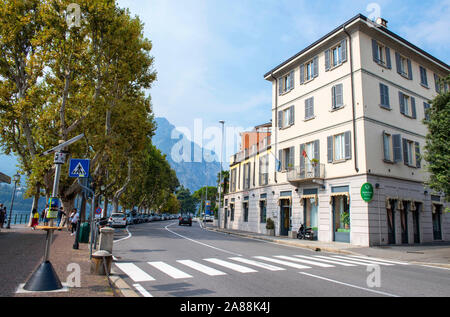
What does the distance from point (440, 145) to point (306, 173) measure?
30.3 ft

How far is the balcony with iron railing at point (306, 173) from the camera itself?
2166 cm

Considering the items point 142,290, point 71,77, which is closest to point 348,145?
point 142,290

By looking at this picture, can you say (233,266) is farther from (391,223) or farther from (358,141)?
(391,223)

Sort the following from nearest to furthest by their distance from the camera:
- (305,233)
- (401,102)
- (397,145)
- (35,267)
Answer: (35,267), (397,145), (305,233), (401,102)

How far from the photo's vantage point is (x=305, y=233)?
2197cm

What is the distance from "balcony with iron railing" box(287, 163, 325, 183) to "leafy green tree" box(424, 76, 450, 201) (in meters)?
7.19

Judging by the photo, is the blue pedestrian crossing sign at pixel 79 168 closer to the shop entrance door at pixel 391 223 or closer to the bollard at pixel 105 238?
the bollard at pixel 105 238

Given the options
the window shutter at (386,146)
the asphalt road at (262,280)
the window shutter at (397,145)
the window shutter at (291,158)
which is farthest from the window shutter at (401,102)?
the asphalt road at (262,280)

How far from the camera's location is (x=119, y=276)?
7469 millimetres

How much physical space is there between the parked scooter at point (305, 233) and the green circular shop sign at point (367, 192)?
488 cm

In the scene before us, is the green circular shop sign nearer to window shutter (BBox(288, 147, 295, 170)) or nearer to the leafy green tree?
the leafy green tree

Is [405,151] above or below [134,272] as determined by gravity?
above
